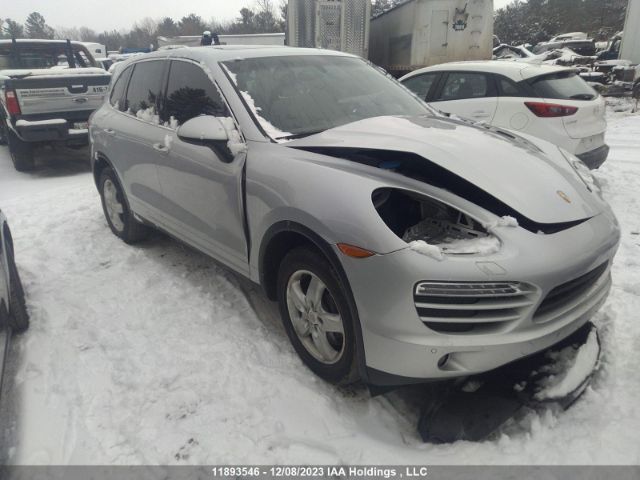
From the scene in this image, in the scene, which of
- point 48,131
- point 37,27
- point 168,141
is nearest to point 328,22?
point 48,131

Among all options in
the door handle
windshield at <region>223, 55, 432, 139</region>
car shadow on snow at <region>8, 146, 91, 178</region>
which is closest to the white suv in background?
windshield at <region>223, 55, 432, 139</region>

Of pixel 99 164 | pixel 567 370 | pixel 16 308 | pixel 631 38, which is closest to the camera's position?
pixel 567 370

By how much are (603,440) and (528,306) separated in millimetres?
757

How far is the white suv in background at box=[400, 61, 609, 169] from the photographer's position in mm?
5516

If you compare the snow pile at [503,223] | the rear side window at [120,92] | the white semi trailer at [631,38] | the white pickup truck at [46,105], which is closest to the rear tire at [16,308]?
the rear side window at [120,92]

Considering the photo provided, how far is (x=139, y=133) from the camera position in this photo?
4.02 metres

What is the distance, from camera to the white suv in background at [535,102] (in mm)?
5516

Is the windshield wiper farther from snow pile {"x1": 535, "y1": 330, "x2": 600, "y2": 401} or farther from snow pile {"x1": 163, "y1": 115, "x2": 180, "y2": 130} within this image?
snow pile {"x1": 535, "y1": 330, "x2": 600, "y2": 401}

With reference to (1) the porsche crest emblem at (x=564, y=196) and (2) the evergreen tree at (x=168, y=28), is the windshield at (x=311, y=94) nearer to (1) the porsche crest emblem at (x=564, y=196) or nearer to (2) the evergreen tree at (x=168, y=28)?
(1) the porsche crest emblem at (x=564, y=196)

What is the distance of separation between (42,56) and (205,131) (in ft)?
29.4

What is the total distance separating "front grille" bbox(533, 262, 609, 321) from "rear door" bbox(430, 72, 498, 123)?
13.3 feet

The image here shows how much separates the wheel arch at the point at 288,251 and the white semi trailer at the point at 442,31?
27.1 feet

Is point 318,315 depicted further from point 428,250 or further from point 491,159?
point 491,159

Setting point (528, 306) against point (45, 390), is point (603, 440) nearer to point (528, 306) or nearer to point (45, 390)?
point (528, 306)
